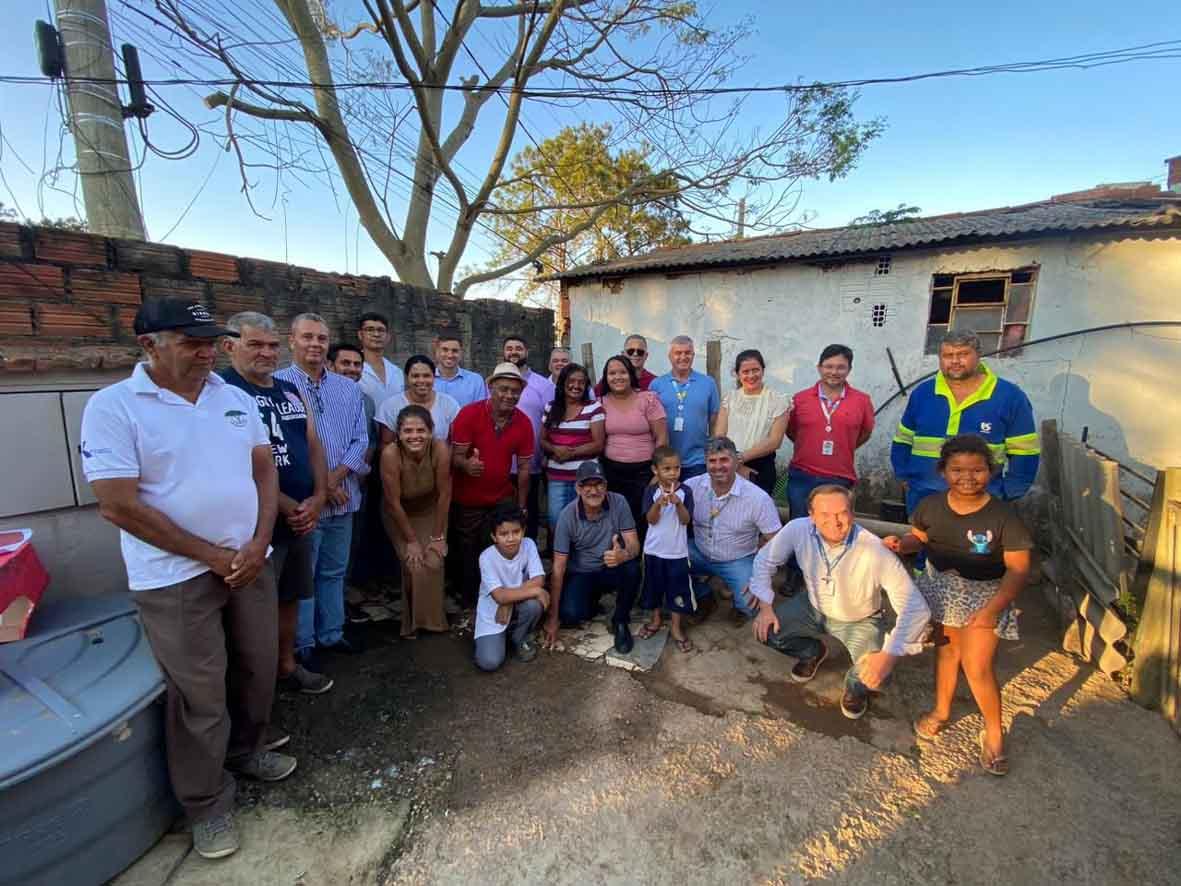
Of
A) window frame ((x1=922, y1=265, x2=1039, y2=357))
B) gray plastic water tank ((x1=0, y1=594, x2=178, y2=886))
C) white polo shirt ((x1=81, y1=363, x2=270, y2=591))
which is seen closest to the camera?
gray plastic water tank ((x1=0, y1=594, x2=178, y2=886))

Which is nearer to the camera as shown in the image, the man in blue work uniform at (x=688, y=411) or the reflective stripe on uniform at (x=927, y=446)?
the reflective stripe on uniform at (x=927, y=446)

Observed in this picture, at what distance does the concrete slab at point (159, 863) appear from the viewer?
1.77 meters

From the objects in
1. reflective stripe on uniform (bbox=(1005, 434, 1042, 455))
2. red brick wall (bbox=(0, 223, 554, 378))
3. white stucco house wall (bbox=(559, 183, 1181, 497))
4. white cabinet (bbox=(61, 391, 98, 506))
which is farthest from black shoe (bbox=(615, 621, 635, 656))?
white stucco house wall (bbox=(559, 183, 1181, 497))

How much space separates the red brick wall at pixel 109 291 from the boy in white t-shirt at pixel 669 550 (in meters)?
2.92

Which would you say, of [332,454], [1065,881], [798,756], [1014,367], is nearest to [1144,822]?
[1065,881]

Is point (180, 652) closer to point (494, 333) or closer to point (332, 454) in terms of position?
point (332, 454)

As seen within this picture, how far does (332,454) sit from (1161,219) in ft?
27.7

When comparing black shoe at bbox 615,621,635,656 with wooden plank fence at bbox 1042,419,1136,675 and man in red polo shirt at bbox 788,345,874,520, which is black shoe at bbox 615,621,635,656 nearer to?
man in red polo shirt at bbox 788,345,874,520

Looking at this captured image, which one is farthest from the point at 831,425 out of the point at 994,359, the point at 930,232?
the point at 930,232

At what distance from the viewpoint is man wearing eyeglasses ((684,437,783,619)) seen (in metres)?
3.30

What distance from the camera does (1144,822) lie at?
2.01 meters

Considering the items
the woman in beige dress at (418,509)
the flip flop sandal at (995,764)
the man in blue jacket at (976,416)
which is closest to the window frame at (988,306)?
the man in blue jacket at (976,416)

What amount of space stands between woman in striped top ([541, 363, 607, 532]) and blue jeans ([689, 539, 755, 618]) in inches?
38.5

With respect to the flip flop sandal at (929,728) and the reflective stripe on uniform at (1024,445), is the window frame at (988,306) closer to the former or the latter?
the reflective stripe on uniform at (1024,445)
